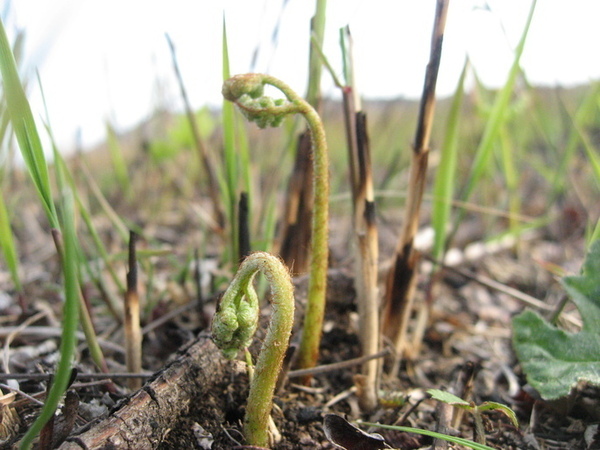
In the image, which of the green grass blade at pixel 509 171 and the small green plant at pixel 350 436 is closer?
the small green plant at pixel 350 436

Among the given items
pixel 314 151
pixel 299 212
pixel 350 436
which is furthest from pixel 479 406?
pixel 299 212

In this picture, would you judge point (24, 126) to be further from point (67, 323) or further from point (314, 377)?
point (314, 377)

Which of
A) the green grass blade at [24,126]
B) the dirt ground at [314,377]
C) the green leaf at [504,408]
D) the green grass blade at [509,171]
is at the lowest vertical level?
the dirt ground at [314,377]

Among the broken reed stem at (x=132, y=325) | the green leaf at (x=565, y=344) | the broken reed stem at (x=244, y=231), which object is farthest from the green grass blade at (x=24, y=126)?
the green leaf at (x=565, y=344)

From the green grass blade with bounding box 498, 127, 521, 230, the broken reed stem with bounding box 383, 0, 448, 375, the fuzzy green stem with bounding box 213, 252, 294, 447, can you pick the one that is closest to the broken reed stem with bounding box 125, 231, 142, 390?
the fuzzy green stem with bounding box 213, 252, 294, 447

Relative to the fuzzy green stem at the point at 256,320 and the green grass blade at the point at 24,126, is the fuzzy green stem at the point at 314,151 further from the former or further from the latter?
the green grass blade at the point at 24,126

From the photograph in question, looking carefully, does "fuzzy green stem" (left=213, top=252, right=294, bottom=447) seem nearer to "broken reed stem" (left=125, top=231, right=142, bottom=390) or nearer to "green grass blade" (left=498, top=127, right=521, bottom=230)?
"broken reed stem" (left=125, top=231, right=142, bottom=390)
